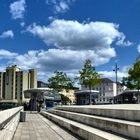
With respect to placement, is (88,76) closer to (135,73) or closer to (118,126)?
(135,73)

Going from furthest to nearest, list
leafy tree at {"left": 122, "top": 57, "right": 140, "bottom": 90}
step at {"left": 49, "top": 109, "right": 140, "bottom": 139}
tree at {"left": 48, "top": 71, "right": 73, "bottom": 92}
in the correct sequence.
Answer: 1. tree at {"left": 48, "top": 71, "right": 73, "bottom": 92}
2. leafy tree at {"left": 122, "top": 57, "right": 140, "bottom": 90}
3. step at {"left": 49, "top": 109, "right": 140, "bottom": 139}

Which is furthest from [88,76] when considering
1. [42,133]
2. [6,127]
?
[6,127]

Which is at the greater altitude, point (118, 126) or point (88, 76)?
point (88, 76)

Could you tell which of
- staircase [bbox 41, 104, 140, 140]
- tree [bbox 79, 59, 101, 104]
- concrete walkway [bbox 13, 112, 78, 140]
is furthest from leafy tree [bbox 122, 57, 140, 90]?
staircase [bbox 41, 104, 140, 140]

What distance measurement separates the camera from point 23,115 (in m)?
27.3

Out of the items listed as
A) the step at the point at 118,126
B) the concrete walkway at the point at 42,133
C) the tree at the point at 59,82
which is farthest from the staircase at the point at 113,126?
the tree at the point at 59,82

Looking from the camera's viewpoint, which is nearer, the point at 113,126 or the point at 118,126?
the point at 118,126

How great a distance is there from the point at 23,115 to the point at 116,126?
18089 millimetres

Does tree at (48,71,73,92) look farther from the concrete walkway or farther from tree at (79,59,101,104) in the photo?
the concrete walkway

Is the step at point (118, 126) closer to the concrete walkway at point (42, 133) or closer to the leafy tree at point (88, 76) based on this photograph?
the concrete walkway at point (42, 133)

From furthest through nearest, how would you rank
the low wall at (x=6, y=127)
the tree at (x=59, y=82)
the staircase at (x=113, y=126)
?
the tree at (x=59, y=82), the staircase at (x=113, y=126), the low wall at (x=6, y=127)

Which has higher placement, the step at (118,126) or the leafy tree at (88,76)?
the leafy tree at (88,76)

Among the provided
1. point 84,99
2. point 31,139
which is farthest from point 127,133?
point 84,99

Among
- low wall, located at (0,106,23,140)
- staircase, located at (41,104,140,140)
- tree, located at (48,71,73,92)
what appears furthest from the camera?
tree, located at (48,71,73,92)
